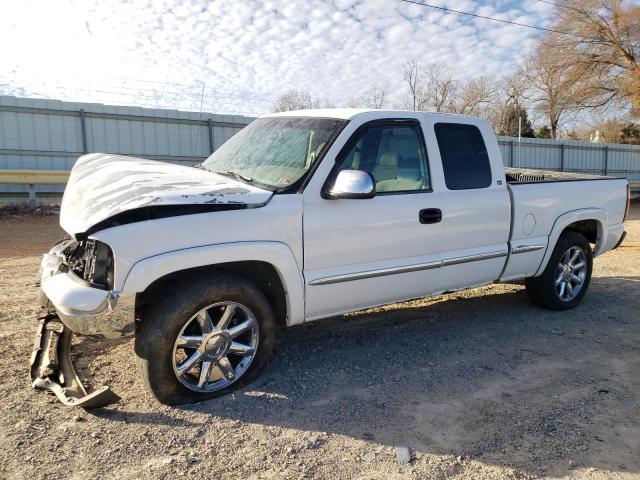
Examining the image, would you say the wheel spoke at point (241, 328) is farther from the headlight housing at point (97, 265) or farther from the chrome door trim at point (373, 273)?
the headlight housing at point (97, 265)

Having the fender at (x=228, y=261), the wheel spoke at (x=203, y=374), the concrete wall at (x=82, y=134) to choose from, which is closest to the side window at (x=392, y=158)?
the fender at (x=228, y=261)

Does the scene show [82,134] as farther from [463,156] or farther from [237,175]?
[463,156]

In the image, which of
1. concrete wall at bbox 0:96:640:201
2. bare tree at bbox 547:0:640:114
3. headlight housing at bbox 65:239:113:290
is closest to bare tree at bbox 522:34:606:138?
bare tree at bbox 547:0:640:114

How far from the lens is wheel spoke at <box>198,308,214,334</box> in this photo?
11.3 feet

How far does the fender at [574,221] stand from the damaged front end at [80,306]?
13.5 feet

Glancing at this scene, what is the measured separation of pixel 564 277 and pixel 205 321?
13.4 feet

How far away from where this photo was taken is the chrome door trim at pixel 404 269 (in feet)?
12.7

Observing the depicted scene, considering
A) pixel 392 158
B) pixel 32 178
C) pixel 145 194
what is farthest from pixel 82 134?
pixel 145 194

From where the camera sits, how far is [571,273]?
580 centimetres

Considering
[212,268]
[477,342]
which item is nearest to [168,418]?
[212,268]

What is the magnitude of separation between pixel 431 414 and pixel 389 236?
1327 millimetres

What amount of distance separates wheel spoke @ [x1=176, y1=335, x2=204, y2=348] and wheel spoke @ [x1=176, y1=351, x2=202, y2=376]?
0.20 feet

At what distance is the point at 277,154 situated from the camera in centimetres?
419

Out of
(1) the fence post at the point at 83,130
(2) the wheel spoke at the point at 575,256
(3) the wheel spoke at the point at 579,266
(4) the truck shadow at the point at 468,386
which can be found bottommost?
(4) the truck shadow at the point at 468,386
